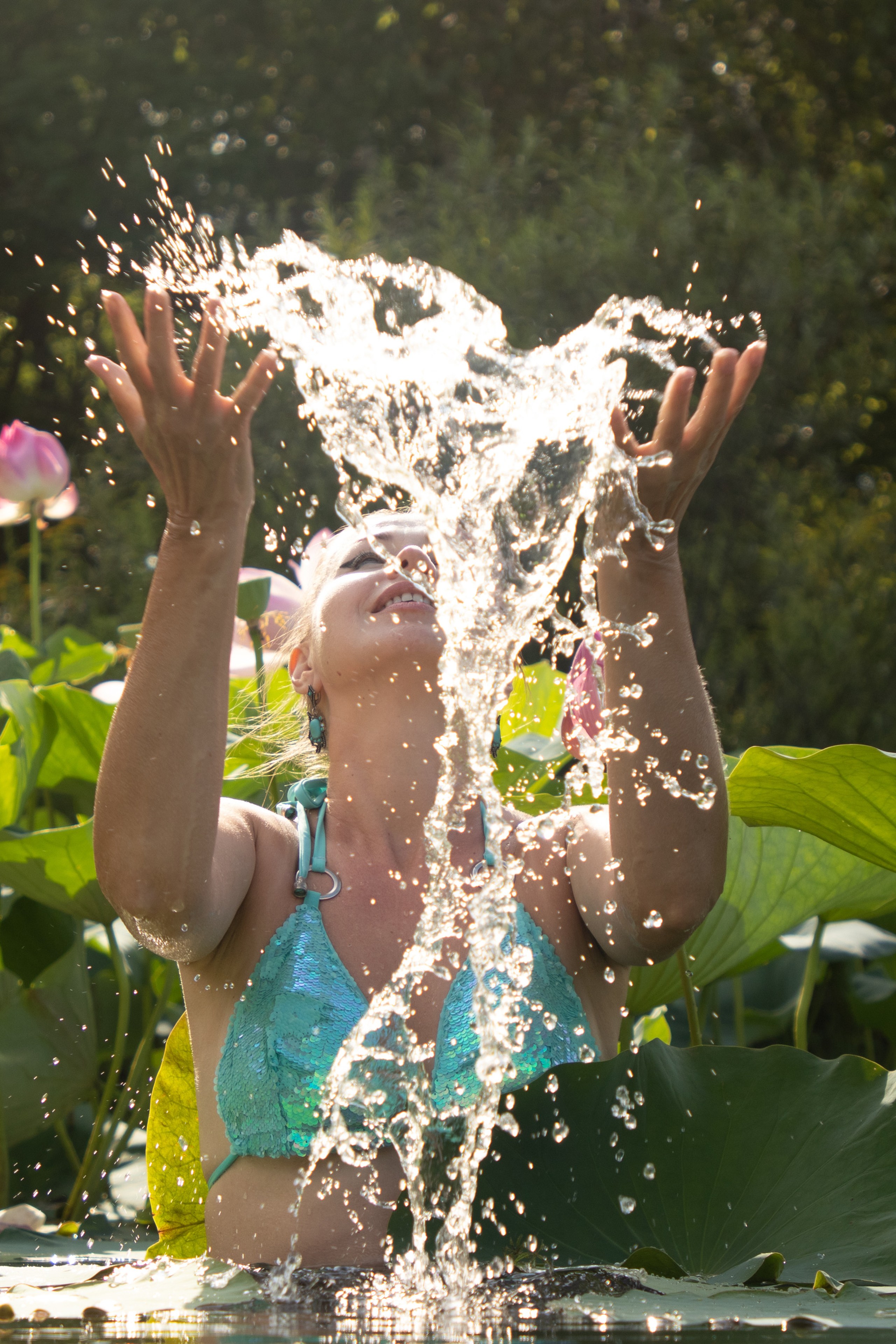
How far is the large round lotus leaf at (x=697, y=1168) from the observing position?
1.22m

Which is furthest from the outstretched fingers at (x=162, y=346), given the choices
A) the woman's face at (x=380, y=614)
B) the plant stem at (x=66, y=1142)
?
the plant stem at (x=66, y=1142)

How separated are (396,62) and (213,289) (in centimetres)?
547

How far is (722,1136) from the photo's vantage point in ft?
4.19

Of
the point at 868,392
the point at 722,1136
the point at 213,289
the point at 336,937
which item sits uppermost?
the point at 868,392

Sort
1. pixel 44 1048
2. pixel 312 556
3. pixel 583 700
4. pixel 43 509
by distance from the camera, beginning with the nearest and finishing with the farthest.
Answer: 1. pixel 583 700
2. pixel 44 1048
3. pixel 312 556
4. pixel 43 509

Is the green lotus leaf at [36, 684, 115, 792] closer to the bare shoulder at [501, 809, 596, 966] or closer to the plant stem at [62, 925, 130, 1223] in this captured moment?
the plant stem at [62, 925, 130, 1223]

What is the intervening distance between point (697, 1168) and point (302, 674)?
0.78m

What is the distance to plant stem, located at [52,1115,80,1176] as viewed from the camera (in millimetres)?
1912

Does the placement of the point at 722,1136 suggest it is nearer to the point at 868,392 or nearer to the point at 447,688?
the point at 447,688

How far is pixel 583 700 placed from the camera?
4.78ft

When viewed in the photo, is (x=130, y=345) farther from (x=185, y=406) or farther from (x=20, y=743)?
(x=20, y=743)

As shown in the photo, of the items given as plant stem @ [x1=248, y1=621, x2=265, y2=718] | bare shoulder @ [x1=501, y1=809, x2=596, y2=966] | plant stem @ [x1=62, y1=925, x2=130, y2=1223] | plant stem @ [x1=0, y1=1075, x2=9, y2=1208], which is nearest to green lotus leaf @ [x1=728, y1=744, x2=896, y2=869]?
bare shoulder @ [x1=501, y1=809, x2=596, y2=966]

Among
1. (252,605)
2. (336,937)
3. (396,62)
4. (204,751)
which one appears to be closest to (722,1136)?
(336,937)

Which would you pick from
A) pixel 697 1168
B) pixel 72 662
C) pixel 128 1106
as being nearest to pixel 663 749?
pixel 697 1168
